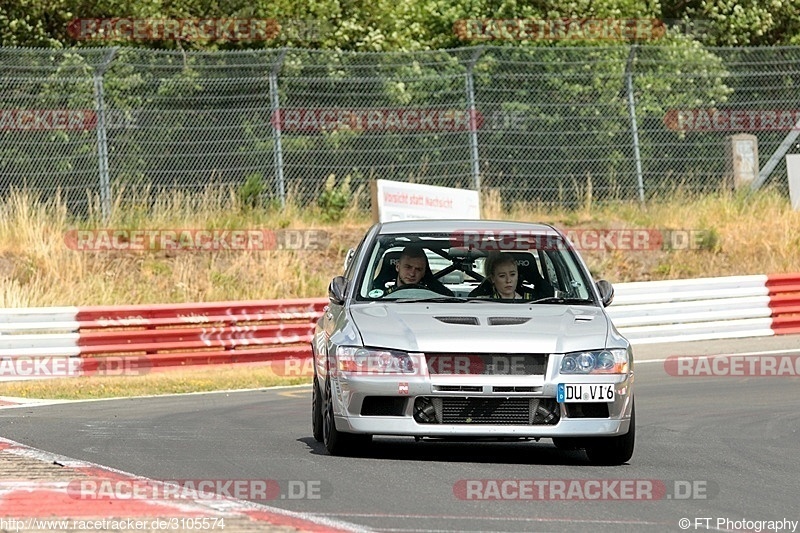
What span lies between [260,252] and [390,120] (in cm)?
295

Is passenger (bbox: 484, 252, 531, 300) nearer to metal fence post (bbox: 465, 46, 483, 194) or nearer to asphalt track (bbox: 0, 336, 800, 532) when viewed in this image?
asphalt track (bbox: 0, 336, 800, 532)

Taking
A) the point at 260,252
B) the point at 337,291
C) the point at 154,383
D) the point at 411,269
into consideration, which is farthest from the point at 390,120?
the point at 337,291

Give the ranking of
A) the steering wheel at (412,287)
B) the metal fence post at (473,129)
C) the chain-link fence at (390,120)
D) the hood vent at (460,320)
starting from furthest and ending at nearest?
the metal fence post at (473,129) → the chain-link fence at (390,120) → the steering wheel at (412,287) → the hood vent at (460,320)

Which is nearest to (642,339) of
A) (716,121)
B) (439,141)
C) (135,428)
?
(439,141)

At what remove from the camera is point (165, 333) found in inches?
723

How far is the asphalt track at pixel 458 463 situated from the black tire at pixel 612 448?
0.11 metres

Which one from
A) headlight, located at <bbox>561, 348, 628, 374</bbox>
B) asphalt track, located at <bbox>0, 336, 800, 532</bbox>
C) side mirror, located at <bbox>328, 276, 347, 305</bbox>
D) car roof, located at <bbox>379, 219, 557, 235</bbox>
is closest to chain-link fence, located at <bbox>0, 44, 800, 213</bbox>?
asphalt track, located at <bbox>0, 336, 800, 532</bbox>

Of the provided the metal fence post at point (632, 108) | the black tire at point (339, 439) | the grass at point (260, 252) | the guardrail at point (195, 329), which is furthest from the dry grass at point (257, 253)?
the black tire at point (339, 439)

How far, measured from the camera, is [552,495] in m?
8.12

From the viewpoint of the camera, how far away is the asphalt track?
24.6 feet

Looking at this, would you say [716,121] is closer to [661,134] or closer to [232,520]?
[661,134]

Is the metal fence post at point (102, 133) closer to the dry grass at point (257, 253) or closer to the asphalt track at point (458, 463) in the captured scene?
the dry grass at point (257, 253)

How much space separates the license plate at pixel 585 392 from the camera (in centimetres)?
907

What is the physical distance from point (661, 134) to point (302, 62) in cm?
600
